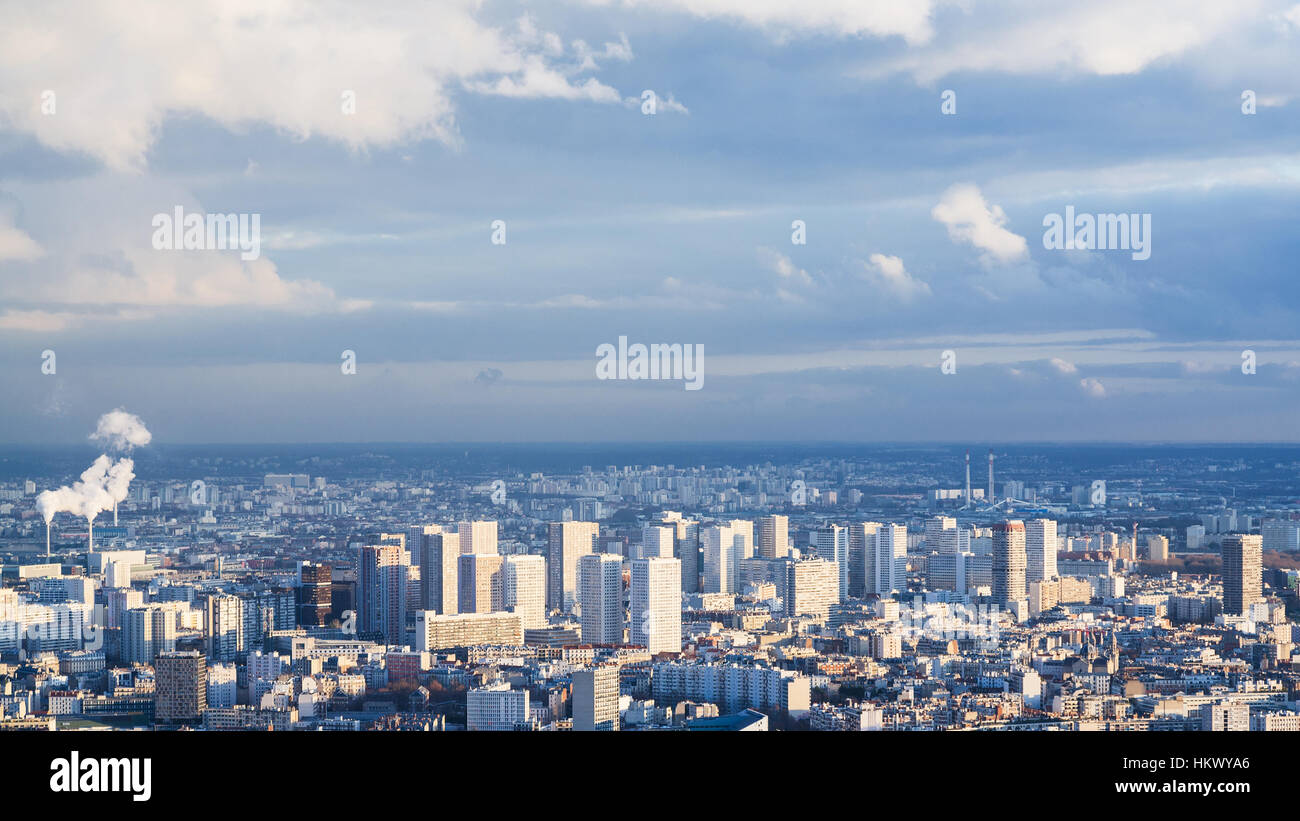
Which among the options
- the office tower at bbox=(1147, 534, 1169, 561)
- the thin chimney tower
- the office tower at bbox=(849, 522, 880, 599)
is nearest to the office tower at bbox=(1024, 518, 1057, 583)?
the thin chimney tower

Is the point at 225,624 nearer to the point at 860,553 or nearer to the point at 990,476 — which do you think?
the point at 860,553

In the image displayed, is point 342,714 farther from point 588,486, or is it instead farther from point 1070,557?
point 1070,557

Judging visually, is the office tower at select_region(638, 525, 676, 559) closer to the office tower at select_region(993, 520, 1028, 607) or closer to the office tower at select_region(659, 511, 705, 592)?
the office tower at select_region(659, 511, 705, 592)

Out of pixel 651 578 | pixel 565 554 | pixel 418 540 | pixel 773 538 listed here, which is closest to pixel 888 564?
pixel 773 538

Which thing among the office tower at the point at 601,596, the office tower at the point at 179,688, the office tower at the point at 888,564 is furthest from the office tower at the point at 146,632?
the office tower at the point at 888,564
